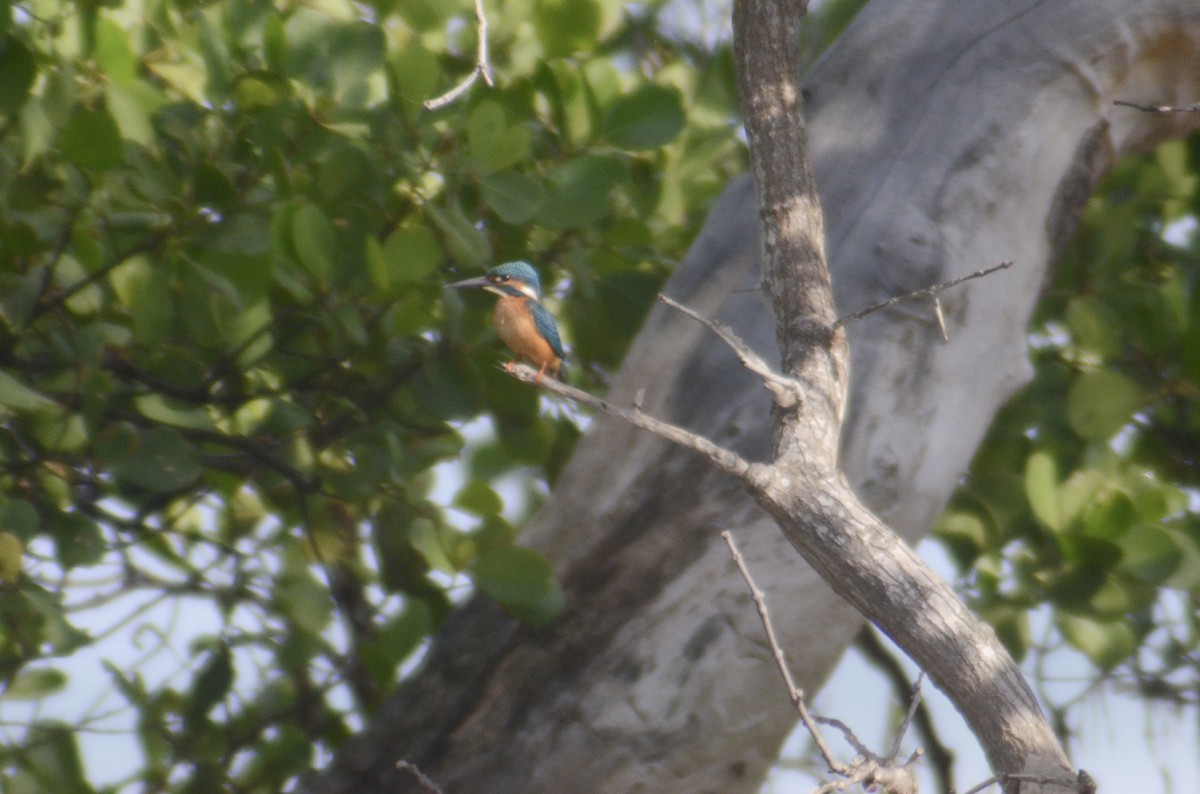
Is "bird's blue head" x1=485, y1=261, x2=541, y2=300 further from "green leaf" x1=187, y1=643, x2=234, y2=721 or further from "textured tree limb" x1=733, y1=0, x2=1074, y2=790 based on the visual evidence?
"green leaf" x1=187, y1=643, x2=234, y2=721

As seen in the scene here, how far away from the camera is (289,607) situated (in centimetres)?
307

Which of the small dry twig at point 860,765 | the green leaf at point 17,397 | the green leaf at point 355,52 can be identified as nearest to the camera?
the small dry twig at point 860,765

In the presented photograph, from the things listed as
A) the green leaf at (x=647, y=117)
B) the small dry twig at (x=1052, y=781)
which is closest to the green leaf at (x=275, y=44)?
the green leaf at (x=647, y=117)

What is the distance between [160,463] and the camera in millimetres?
2773

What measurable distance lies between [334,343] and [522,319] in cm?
82

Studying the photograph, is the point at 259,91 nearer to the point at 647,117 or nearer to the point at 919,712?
the point at 647,117

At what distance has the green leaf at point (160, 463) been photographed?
2.76 meters

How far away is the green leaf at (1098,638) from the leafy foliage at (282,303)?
1376 millimetres

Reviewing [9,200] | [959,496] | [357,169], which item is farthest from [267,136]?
[959,496]

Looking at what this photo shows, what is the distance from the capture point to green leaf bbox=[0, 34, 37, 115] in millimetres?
2750

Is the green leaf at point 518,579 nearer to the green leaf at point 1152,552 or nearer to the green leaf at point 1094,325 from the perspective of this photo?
the green leaf at point 1152,552

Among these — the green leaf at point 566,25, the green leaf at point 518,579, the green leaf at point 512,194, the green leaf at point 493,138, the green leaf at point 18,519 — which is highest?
the green leaf at point 566,25

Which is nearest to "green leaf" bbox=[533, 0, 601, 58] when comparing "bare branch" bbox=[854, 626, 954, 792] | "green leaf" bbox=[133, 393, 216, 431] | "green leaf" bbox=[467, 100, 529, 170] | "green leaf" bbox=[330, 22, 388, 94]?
"green leaf" bbox=[330, 22, 388, 94]

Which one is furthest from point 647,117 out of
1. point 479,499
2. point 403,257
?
point 479,499
